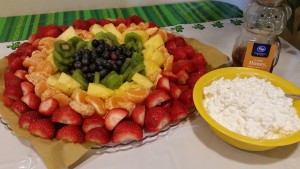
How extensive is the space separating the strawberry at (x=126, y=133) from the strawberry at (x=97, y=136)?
0.02 metres

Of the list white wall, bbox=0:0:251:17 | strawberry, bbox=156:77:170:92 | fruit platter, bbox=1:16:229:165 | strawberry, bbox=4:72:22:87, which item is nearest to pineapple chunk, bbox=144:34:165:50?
fruit platter, bbox=1:16:229:165

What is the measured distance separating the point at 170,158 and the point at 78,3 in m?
1.28

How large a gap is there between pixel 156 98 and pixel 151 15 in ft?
2.85

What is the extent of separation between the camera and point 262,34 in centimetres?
103

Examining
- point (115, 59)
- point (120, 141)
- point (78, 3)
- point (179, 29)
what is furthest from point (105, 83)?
point (78, 3)

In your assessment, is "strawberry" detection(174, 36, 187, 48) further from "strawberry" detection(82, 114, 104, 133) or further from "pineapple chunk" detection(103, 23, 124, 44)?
"strawberry" detection(82, 114, 104, 133)

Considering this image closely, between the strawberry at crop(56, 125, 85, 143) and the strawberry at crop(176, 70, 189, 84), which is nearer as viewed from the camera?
the strawberry at crop(56, 125, 85, 143)

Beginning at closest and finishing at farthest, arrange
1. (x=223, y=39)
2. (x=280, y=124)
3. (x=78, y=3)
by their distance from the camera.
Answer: (x=280, y=124) → (x=223, y=39) → (x=78, y=3)

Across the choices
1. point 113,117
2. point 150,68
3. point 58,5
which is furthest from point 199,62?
point 58,5

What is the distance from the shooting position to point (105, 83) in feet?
2.92

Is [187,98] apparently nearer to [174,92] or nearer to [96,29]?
[174,92]

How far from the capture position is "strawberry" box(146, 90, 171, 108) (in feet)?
2.68

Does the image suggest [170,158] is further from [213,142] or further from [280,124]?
[280,124]

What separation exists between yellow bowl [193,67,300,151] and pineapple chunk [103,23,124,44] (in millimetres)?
384
